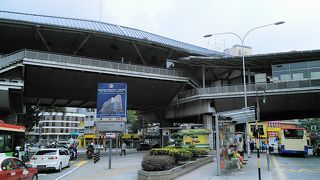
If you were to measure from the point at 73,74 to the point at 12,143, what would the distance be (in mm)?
18684

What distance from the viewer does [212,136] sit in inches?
1379

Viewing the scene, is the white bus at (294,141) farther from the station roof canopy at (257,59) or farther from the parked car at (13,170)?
the parked car at (13,170)

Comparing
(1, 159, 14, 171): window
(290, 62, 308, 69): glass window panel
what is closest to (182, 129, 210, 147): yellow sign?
(290, 62, 308, 69): glass window panel

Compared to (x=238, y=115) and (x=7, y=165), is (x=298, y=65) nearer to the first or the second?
(x=238, y=115)

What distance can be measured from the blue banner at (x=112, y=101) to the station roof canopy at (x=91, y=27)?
50.2 feet

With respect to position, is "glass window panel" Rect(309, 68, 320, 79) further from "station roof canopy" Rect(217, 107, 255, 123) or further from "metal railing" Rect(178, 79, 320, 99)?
"station roof canopy" Rect(217, 107, 255, 123)

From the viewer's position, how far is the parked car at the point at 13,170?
10.6m

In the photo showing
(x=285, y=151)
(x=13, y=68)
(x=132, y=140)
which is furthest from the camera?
(x=132, y=140)

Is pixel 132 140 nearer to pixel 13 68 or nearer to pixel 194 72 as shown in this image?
pixel 194 72

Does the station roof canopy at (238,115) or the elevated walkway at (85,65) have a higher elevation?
the elevated walkway at (85,65)

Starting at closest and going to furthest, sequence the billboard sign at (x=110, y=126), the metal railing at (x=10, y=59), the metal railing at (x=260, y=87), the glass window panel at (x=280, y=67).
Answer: the billboard sign at (x=110, y=126) < the metal railing at (x=10, y=59) < the metal railing at (x=260, y=87) < the glass window panel at (x=280, y=67)

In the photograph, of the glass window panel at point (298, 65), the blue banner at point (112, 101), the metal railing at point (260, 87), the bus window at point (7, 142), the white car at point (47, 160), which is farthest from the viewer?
the glass window panel at point (298, 65)

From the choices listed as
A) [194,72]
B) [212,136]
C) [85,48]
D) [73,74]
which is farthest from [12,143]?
[194,72]

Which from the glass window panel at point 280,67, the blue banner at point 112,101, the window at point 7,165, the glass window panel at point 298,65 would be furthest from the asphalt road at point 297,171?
the glass window panel at point 280,67
